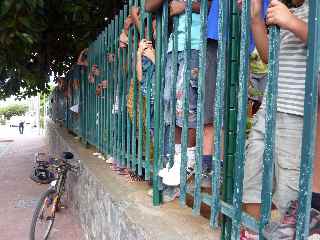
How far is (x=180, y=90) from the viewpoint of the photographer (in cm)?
259

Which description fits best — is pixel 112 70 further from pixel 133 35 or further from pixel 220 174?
pixel 220 174

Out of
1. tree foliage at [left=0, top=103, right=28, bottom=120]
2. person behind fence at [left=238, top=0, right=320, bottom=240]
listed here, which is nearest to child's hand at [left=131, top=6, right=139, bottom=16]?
person behind fence at [left=238, top=0, right=320, bottom=240]

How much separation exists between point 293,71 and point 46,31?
24.3ft

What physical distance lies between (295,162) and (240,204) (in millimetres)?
306

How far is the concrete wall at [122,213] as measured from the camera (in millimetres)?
2447

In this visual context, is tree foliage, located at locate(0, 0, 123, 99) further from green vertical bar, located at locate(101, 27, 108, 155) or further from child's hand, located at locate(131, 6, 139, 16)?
child's hand, located at locate(131, 6, 139, 16)

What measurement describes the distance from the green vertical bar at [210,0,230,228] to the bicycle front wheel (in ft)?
11.7

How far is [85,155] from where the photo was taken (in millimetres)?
5574

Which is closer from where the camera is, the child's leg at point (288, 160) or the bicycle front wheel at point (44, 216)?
the child's leg at point (288, 160)

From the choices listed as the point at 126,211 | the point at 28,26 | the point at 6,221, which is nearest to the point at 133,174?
the point at 126,211

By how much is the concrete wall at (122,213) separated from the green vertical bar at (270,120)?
0.64 metres

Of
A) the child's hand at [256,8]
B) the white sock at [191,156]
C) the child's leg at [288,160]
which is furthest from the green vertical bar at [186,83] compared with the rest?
the child's leg at [288,160]

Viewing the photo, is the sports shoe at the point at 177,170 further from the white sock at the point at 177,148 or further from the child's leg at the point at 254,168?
the child's leg at the point at 254,168

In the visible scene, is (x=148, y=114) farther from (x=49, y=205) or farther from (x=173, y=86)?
(x=49, y=205)
